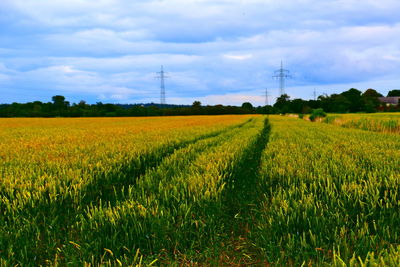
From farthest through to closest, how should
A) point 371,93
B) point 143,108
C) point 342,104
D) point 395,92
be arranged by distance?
1. point 395,92
2. point 371,93
3. point 342,104
4. point 143,108

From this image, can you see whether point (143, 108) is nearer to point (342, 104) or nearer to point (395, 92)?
point (342, 104)

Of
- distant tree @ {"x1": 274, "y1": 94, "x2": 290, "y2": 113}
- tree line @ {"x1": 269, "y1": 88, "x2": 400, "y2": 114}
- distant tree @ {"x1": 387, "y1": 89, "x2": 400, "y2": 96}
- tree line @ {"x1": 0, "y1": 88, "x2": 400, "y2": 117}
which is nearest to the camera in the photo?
tree line @ {"x1": 0, "y1": 88, "x2": 400, "y2": 117}

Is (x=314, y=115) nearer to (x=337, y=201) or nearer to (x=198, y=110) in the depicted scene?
(x=337, y=201)

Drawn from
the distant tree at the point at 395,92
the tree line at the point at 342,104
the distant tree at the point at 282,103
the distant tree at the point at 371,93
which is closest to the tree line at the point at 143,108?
the tree line at the point at 342,104

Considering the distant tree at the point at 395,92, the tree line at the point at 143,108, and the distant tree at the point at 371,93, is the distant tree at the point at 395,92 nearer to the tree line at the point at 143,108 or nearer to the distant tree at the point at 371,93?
the distant tree at the point at 371,93

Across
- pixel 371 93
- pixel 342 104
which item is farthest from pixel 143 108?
pixel 371 93

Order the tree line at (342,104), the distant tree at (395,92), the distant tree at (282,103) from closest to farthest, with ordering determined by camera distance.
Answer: the tree line at (342,104) → the distant tree at (282,103) → the distant tree at (395,92)

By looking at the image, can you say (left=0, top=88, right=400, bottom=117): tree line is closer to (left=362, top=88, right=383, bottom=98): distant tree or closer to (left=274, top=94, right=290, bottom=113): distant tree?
(left=274, top=94, right=290, bottom=113): distant tree

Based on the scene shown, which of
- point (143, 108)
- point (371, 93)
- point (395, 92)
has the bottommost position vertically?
point (143, 108)

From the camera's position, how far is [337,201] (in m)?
3.32

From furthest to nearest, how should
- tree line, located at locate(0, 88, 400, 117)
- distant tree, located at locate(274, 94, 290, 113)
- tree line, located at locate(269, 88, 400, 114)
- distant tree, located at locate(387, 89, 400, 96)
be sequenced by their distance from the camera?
distant tree, located at locate(387, 89, 400, 96) → distant tree, located at locate(274, 94, 290, 113) → tree line, located at locate(269, 88, 400, 114) → tree line, located at locate(0, 88, 400, 117)

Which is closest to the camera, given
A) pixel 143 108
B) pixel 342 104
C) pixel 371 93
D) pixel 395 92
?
pixel 143 108

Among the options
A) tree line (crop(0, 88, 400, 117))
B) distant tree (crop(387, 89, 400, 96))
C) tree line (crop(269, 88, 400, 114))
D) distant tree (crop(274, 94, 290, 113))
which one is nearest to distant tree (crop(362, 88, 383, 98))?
tree line (crop(269, 88, 400, 114))

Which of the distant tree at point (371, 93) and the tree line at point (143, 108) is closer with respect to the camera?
the tree line at point (143, 108)
